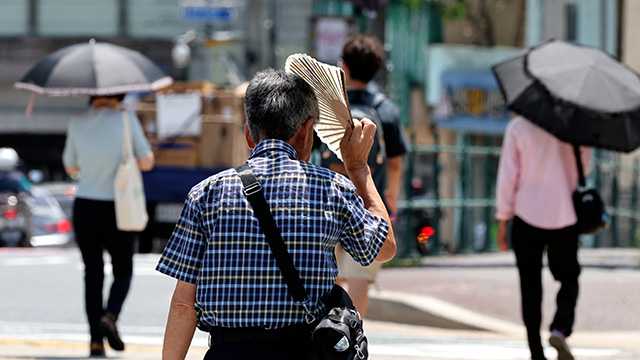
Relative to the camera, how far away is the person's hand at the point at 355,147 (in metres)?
5.21

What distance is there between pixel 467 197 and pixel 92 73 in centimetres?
1359

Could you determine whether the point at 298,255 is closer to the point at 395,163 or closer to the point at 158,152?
the point at 395,163

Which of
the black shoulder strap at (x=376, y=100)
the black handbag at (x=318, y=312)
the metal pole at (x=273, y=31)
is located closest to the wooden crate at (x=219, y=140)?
the metal pole at (x=273, y=31)

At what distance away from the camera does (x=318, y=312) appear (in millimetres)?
4762

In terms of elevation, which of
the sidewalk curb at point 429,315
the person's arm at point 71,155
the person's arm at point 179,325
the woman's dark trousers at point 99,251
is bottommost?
the sidewalk curb at point 429,315

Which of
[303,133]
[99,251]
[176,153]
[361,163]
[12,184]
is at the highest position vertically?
[303,133]

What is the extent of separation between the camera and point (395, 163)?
891 centimetres

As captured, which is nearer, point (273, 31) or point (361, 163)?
point (361, 163)

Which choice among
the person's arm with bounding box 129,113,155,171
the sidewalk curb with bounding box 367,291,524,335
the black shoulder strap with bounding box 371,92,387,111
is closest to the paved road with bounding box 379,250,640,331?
the sidewalk curb with bounding box 367,291,524,335

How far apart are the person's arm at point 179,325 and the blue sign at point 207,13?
25237 mm

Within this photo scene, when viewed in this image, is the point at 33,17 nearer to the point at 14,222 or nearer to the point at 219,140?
the point at 14,222

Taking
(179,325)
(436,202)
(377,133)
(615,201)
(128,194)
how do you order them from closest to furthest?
(179,325) → (377,133) → (128,194) → (436,202) → (615,201)

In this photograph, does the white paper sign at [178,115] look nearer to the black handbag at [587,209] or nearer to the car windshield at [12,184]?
the car windshield at [12,184]

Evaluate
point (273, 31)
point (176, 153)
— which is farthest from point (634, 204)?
point (273, 31)
